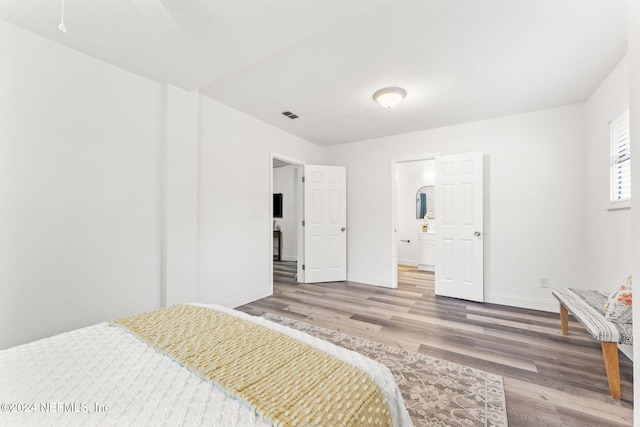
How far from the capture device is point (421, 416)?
156cm

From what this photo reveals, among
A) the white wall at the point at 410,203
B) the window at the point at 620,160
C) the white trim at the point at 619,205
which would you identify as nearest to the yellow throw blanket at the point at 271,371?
the white trim at the point at 619,205

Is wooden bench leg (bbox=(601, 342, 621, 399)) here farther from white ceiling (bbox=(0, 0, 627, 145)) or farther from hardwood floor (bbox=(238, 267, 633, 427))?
white ceiling (bbox=(0, 0, 627, 145))

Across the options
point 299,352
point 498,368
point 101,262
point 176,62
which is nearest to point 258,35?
point 176,62

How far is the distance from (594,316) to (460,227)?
A: 6.32 ft

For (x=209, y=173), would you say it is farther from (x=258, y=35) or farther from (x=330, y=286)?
(x=330, y=286)

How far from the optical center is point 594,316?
6.30 feet

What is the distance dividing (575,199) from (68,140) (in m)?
5.03

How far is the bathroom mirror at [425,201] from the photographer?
616cm

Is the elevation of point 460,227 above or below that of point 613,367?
above

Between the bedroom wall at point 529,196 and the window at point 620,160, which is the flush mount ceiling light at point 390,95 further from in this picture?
the window at point 620,160

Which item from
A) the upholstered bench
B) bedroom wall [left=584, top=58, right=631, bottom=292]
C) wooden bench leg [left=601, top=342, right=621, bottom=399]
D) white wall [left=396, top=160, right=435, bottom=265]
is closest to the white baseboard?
bedroom wall [left=584, top=58, right=631, bottom=292]

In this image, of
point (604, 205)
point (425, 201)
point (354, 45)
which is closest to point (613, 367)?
point (604, 205)

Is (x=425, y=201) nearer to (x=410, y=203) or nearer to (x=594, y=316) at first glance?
(x=410, y=203)

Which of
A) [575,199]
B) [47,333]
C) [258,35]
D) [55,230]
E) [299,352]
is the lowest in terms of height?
[47,333]
